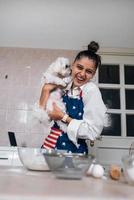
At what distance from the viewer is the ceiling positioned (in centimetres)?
239

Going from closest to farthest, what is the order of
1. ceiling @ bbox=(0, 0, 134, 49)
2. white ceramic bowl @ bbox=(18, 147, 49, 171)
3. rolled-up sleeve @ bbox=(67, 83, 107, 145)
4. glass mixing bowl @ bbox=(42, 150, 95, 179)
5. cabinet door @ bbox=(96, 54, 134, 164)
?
1. glass mixing bowl @ bbox=(42, 150, 95, 179)
2. white ceramic bowl @ bbox=(18, 147, 49, 171)
3. rolled-up sleeve @ bbox=(67, 83, 107, 145)
4. ceiling @ bbox=(0, 0, 134, 49)
5. cabinet door @ bbox=(96, 54, 134, 164)

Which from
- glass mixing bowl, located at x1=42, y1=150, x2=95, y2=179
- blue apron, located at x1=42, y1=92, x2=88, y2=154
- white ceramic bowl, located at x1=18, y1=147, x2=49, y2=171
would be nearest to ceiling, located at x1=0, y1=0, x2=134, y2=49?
blue apron, located at x1=42, y1=92, x2=88, y2=154

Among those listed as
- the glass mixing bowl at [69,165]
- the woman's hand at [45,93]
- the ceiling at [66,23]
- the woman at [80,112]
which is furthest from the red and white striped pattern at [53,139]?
the ceiling at [66,23]

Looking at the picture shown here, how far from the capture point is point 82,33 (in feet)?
9.07

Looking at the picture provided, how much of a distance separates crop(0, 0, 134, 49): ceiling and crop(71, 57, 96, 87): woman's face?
126cm

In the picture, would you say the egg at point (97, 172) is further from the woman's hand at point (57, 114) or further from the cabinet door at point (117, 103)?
the cabinet door at point (117, 103)

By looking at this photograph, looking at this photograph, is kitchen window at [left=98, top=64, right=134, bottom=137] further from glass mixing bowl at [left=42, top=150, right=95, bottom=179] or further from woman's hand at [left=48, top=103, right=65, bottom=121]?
glass mixing bowl at [left=42, top=150, right=95, bottom=179]

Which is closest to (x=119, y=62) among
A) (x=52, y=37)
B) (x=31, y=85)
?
(x=52, y=37)

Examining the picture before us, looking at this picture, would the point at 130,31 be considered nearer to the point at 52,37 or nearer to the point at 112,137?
the point at 52,37

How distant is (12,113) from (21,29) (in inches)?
34.4

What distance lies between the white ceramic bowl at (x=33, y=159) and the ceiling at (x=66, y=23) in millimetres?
1796

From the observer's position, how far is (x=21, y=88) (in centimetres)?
292

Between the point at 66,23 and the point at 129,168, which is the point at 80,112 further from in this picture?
the point at 66,23

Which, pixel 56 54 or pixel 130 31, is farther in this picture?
pixel 56 54
